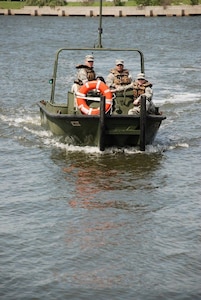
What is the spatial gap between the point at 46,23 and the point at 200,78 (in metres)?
58.1

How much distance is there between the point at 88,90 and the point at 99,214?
15.1 ft

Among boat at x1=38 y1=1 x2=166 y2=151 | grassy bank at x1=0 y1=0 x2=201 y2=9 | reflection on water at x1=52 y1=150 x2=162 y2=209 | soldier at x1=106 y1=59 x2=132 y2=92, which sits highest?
soldier at x1=106 y1=59 x2=132 y2=92

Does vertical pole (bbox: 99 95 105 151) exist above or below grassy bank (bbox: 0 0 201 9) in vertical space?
above

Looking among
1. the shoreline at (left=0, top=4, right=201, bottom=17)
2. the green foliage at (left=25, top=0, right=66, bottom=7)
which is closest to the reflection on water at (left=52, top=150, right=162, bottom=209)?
the shoreline at (left=0, top=4, right=201, bottom=17)

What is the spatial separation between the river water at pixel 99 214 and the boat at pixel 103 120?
27cm

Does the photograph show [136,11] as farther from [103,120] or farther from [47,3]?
[103,120]

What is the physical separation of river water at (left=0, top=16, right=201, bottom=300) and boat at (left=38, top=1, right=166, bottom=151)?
0.27m

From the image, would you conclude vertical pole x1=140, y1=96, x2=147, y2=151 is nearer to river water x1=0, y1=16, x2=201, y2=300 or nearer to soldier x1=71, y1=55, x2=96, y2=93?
river water x1=0, y1=16, x2=201, y2=300

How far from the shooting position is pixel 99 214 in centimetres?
1477

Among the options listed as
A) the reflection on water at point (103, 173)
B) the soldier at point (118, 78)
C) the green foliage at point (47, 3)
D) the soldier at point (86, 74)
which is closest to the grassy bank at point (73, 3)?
the green foliage at point (47, 3)

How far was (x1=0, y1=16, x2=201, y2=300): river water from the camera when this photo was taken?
468 inches

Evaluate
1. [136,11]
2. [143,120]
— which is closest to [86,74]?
[143,120]

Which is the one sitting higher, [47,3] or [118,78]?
[118,78]

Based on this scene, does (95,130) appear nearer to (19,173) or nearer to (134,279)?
(19,173)
